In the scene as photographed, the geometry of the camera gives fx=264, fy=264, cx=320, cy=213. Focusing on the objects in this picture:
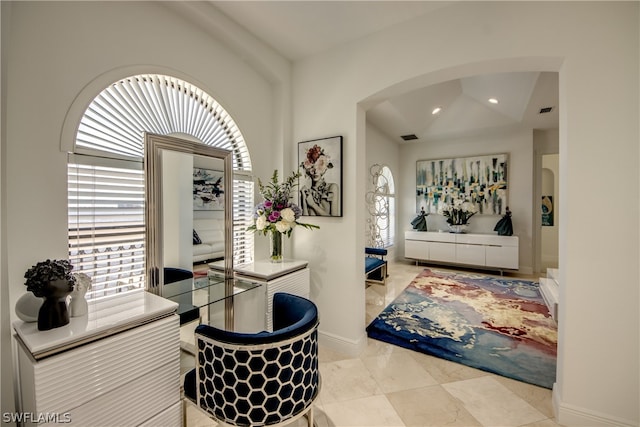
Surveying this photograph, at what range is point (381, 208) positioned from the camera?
572 centimetres

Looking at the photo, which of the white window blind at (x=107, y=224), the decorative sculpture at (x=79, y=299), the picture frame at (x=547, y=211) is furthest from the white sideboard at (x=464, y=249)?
the decorative sculpture at (x=79, y=299)

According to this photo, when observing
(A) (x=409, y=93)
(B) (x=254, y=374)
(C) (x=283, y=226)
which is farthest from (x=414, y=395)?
(A) (x=409, y=93)

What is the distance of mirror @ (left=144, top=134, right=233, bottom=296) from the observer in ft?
5.97

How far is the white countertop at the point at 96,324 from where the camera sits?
1.07m

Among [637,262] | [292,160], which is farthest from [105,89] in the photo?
[637,262]

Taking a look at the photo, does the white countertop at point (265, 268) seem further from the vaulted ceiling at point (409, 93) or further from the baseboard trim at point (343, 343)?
the vaulted ceiling at point (409, 93)

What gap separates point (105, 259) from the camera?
1.64 meters

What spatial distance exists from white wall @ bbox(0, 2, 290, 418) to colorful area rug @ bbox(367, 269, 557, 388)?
2781 mm

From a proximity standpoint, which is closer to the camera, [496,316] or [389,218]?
[496,316]

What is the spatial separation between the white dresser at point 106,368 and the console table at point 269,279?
2.55 ft

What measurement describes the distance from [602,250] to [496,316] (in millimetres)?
2052

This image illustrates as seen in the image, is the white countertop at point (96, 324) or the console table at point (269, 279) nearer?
the white countertop at point (96, 324)

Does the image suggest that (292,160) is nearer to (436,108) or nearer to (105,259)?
(105,259)

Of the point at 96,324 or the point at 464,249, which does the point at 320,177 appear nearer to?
the point at 96,324
